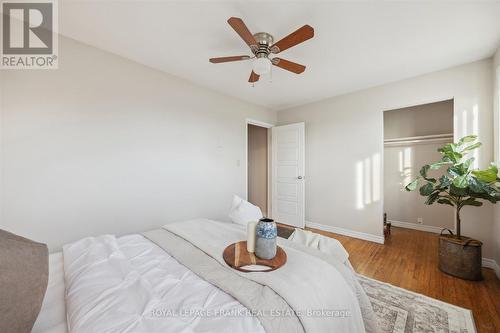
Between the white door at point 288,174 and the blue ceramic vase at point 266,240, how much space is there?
2777 mm

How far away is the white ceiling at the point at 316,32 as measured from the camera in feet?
5.24

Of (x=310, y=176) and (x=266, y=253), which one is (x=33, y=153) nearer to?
(x=266, y=253)

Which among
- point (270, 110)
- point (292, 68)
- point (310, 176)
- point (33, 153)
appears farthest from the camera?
point (270, 110)

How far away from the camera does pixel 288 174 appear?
4.04 m

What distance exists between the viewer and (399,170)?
153 inches

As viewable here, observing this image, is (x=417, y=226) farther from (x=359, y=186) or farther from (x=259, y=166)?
(x=259, y=166)

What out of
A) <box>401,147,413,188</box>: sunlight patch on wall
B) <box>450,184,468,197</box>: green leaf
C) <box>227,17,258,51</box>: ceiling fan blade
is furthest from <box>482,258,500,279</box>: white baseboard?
<box>227,17,258,51</box>: ceiling fan blade

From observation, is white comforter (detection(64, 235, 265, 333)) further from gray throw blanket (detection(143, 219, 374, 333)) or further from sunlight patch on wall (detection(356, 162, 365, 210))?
sunlight patch on wall (detection(356, 162, 365, 210))

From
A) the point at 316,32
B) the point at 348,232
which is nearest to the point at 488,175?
the point at 348,232

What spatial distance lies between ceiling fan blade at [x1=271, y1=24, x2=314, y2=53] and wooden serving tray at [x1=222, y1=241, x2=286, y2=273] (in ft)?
5.11

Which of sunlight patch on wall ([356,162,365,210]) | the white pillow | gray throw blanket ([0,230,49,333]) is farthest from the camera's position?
sunlight patch on wall ([356,162,365,210])

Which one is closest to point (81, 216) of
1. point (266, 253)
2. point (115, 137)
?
point (115, 137)

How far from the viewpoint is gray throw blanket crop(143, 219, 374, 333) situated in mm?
803

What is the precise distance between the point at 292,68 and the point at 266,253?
1.71 meters
